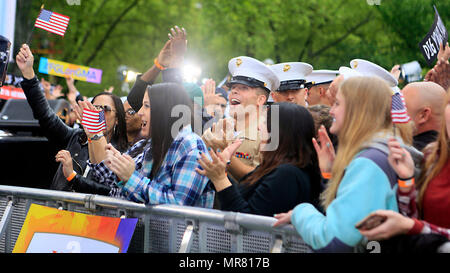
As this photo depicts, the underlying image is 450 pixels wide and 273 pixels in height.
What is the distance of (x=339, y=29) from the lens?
25.8 m

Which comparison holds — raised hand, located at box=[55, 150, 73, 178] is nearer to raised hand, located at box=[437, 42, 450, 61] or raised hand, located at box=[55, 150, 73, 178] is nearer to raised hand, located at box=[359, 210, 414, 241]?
raised hand, located at box=[359, 210, 414, 241]

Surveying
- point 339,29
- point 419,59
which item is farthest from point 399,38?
point 339,29

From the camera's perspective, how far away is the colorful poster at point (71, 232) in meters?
3.82

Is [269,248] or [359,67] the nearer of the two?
[269,248]

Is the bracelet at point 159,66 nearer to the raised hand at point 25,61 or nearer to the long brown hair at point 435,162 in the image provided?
the raised hand at point 25,61

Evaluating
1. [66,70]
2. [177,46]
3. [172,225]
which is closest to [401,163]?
[172,225]

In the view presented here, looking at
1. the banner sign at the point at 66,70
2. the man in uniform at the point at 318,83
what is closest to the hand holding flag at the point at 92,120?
the man in uniform at the point at 318,83

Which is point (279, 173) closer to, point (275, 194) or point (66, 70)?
point (275, 194)

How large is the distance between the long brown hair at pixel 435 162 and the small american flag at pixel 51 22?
206 inches

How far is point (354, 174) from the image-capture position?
2850 millimetres

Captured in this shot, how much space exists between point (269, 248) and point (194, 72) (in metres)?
15.1

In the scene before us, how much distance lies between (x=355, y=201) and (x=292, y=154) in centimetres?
89

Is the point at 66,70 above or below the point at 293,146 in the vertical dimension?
above
